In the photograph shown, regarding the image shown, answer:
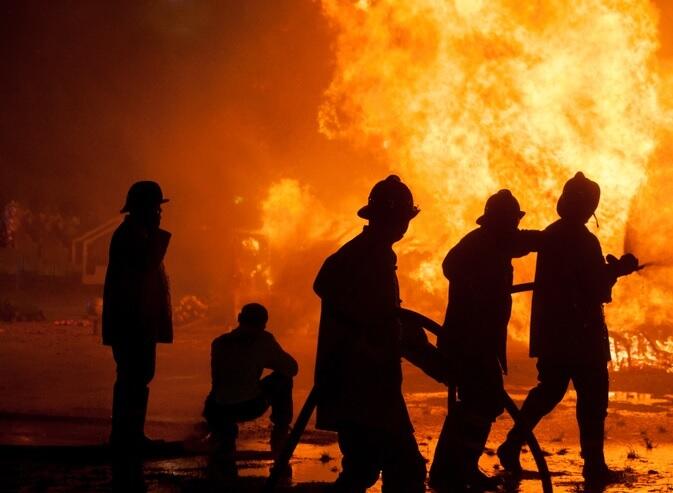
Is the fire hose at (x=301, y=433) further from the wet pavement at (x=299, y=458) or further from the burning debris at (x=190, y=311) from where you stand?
the burning debris at (x=190, y=311)

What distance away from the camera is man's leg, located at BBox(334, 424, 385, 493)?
5746 millimetres

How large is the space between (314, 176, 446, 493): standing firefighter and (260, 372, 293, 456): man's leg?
315cm

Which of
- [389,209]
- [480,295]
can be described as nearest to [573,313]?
[480,295]

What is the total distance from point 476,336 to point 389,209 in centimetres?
183

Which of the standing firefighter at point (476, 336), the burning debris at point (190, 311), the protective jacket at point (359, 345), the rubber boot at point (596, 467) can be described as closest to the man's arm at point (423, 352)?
the protective jacket at point (359, 345)

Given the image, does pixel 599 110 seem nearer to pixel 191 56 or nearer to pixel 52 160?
pixel 191 56

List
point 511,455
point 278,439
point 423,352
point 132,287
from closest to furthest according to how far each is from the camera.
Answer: point 423,352, point 511,455, point 132,287, point 278,439

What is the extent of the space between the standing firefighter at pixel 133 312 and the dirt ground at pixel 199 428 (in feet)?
1.21

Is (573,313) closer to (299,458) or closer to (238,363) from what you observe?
(299,458)

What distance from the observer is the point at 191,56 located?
44844 mm

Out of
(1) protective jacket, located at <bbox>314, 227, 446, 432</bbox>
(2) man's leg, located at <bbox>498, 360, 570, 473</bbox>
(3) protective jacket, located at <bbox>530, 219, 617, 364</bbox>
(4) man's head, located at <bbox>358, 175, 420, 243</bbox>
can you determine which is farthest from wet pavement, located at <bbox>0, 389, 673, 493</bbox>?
(4) man's head, located at <bbox>358, 175, 420, 243</bbox>

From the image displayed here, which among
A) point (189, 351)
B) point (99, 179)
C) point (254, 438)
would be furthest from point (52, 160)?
point (254, 438)

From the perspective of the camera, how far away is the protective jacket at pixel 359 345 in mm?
5738

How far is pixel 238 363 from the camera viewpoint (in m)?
8.63
